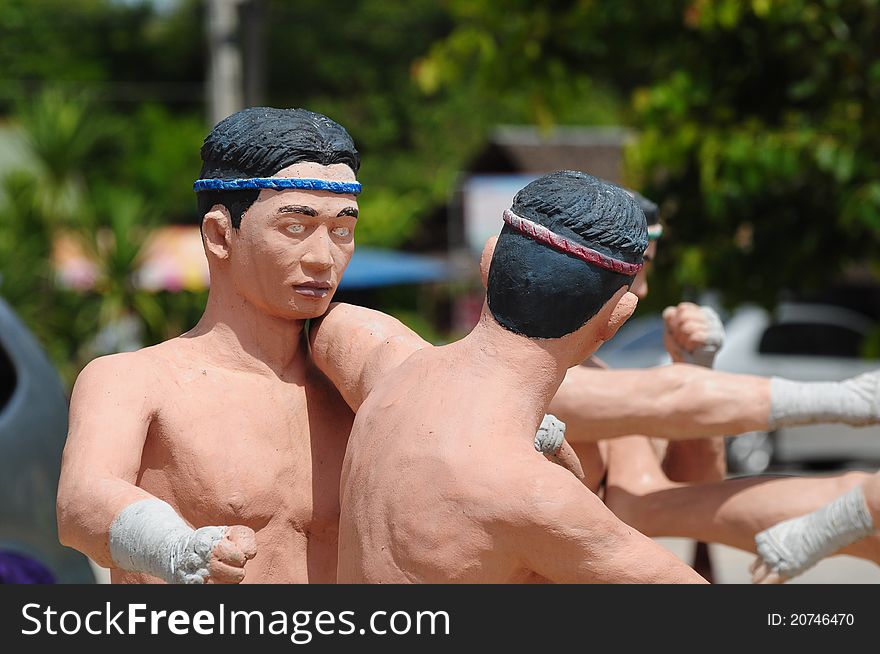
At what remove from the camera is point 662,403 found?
2738 mm

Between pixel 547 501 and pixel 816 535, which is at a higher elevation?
pixel 816 535

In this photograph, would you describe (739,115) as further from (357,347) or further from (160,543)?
(160,543)

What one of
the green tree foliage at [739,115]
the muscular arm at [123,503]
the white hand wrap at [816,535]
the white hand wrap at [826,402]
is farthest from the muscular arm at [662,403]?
the green tree foliage at [739,115]

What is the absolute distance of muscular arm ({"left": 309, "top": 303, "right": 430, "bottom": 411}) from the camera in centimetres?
233

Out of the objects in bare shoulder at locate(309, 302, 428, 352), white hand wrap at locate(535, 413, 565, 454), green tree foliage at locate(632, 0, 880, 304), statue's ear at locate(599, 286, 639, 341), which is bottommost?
white hand wrap at locate(535, 413, 565, 454)

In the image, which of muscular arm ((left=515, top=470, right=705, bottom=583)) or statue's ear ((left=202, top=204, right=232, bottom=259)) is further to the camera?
statue's ear ((left=202, top=204, right=232, bottom=259))

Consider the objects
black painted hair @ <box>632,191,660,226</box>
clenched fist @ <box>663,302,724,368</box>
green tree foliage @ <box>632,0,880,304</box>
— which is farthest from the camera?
green tree foliage @ <box>632,0,880,304</box>

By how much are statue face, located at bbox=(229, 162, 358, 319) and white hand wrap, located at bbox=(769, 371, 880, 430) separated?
96 centimetres

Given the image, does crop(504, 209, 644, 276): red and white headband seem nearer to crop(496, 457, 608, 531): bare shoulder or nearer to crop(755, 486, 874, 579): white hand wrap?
crop(496, 457, 608, 531): bare shoulder

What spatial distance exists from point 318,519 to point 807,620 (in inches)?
35.1

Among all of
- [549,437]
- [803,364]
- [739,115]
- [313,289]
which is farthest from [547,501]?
[803,364]

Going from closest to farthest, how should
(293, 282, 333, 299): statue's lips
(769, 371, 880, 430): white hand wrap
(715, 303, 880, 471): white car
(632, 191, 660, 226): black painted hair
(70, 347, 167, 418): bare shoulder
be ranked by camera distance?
(70, 347, 167, 418): bare shoulder → (293, 282, 333, 299): statue's lips → (769, 371, 880, 430): white hand wrap → (632, 191, 660, 226): black painted hair → (715, 303, 880, 471): white car

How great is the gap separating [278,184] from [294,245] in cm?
11

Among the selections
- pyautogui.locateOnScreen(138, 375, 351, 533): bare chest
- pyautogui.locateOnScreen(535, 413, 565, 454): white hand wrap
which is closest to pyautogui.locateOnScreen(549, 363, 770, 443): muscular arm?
pyautogui.locateOnScreen(535, 413, 565, 454): white hand wrap
